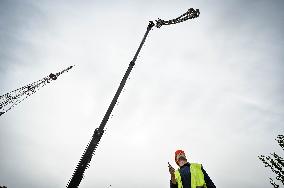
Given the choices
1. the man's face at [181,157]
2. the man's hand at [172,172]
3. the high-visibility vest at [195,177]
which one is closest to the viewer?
the high-visibility vest at [195,177]

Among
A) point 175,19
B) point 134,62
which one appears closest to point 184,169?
point 134,62

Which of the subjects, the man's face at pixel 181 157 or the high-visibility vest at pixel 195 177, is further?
the man's face at pixel 181 157

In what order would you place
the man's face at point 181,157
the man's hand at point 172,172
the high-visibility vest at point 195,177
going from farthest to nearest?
the man's face at point 181,157 → the man's hand at point 172,172 → the high-visibility vest at point 195,177

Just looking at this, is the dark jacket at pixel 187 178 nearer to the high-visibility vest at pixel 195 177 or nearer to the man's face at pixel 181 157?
the high-visibility vest at pixel 195 177

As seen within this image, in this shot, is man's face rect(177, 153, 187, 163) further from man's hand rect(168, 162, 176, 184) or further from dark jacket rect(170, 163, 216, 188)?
man's hand rect(168, 162, 176, 184)

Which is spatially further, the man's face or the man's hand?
the man's face

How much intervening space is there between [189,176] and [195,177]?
0.62 feet

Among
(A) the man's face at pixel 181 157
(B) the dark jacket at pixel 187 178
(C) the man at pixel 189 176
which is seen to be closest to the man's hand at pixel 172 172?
(C) the man at pixel 189 176

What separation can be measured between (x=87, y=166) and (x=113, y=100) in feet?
5.97

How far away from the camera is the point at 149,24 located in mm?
8633

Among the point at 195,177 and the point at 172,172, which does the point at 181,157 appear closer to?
the point at 172,172

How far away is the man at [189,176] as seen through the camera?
4657 millimetres

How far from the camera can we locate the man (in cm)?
466

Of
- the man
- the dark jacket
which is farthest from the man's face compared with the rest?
→ the dark jacket
